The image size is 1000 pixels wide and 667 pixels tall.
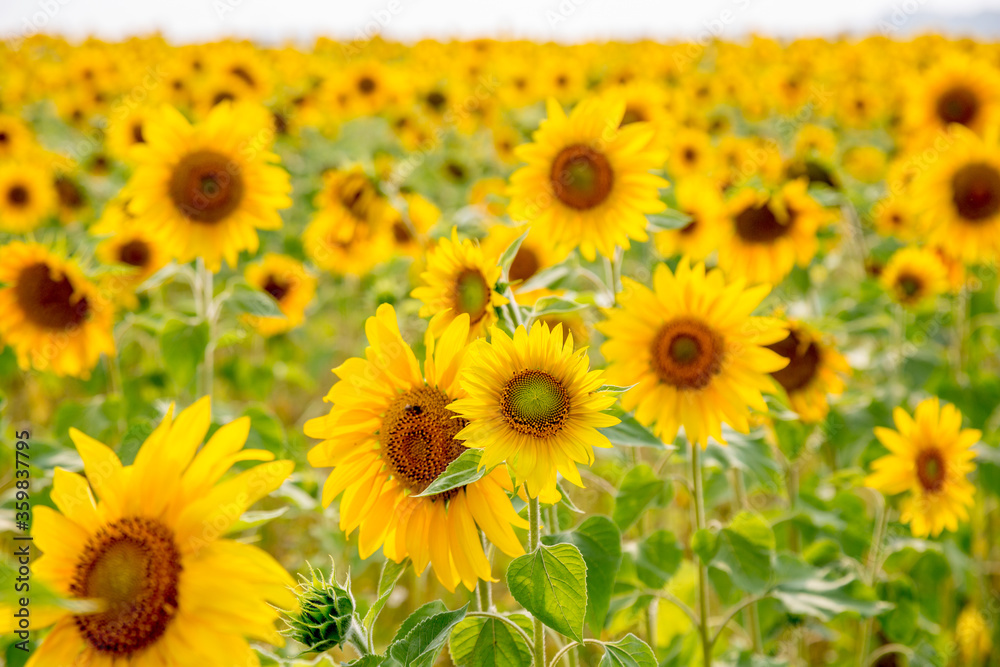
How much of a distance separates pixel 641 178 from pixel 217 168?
130cm

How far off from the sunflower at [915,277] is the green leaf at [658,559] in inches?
72.3

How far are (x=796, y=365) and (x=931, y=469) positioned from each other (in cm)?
45

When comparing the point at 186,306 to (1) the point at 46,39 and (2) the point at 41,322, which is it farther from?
(1) the point at 46,39

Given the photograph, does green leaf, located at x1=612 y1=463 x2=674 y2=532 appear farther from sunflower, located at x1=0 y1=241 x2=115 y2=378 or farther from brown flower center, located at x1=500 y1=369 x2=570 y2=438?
sunflower, located at x1=0 y1=241 x2=115 y2=378

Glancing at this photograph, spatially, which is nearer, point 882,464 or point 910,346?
point 882,464

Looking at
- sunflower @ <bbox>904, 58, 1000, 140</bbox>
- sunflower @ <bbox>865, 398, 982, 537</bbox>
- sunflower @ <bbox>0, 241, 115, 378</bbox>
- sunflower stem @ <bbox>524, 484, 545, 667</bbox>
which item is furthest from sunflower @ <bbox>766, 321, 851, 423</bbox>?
sunflower @ <bbox>904, 58, 1000, 140</bbox>

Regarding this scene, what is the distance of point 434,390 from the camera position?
125cm

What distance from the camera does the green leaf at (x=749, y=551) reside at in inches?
66.8

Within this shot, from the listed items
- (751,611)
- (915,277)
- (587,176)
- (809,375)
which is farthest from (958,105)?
(751,611)

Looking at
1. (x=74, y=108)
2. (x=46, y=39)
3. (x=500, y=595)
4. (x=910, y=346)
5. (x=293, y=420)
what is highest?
(x=46, y=39)

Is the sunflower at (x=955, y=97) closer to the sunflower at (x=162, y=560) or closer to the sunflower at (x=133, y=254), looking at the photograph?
the sunflower at (x=133, y=254)

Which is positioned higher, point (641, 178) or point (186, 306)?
point (641, 178)

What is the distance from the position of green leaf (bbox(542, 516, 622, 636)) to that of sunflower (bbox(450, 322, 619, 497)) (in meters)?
0.29

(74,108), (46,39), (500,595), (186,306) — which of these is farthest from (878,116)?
(46,39)
